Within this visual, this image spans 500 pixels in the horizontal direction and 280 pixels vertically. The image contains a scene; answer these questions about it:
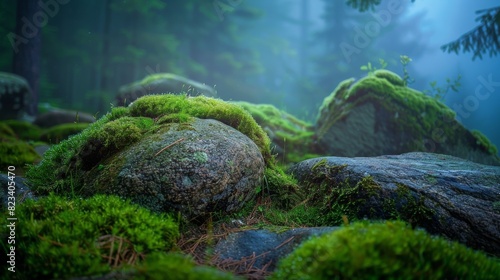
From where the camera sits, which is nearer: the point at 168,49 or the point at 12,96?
the point at 12,96

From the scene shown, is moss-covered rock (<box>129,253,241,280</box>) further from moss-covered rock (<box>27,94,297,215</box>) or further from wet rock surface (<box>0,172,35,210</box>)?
wet rock surface (<box>0,172,35,210</box>)

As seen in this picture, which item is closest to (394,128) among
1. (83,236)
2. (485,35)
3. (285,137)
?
(285,137)

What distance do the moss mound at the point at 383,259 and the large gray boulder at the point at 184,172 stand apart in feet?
4.00

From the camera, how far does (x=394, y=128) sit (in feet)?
21.5

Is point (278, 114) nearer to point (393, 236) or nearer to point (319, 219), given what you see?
point (319, 219)

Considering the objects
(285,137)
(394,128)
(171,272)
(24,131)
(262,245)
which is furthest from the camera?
(24,131)

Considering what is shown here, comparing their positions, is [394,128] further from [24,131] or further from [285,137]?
[24,131]

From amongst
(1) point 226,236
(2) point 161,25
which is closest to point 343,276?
(1) point 226,236

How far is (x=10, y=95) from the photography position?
463 inches

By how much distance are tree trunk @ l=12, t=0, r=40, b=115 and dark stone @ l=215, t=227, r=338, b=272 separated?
15.4m

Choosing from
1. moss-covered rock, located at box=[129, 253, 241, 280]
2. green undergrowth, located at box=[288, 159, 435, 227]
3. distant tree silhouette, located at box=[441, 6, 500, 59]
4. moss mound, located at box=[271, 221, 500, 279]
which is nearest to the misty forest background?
distant tree silhouette, located at box=[441, 6, 500, 59]

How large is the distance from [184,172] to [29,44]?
16.9 metres

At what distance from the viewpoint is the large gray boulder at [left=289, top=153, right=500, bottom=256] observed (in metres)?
2.52

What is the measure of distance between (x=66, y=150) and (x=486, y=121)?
6775 cm
